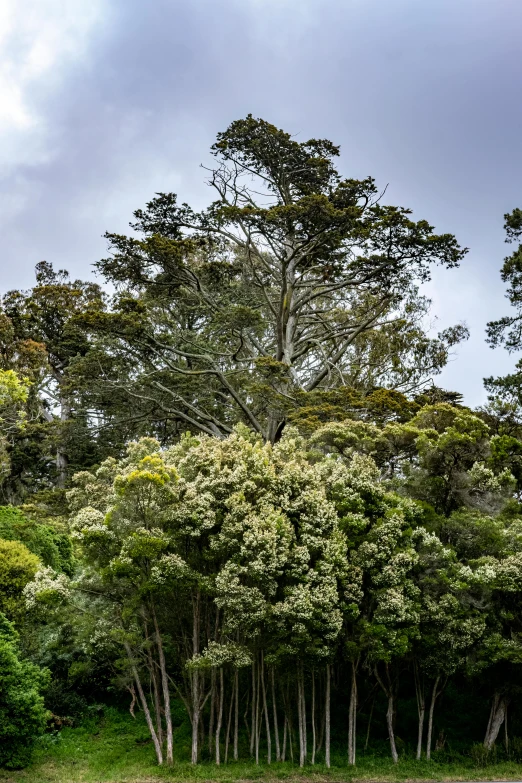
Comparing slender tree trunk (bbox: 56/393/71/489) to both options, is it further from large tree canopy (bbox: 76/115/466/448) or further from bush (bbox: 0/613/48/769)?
bush (bbox: 0/613/48/769)

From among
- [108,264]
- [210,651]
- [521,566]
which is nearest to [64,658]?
[210,651]

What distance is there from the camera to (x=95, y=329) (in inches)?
1084

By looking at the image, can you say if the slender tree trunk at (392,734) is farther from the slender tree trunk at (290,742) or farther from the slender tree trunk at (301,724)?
the slender tree trunk at (290,742)

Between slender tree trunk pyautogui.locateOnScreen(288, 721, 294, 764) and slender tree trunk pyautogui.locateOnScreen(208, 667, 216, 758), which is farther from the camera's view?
slender tree trunk pyautogui.locateOnScreen(288, 721, 294, 764)

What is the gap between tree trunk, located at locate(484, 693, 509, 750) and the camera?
770 inches

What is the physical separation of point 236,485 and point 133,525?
7.87ft

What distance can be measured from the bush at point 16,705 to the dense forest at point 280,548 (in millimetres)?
48

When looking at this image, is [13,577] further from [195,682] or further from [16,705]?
[195,682]

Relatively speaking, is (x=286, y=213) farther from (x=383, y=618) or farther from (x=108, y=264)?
(x=383, y=618)

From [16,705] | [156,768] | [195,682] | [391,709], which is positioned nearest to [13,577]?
[16,705]

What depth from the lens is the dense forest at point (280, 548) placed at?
16812 mm

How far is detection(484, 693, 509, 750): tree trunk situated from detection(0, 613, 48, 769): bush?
10932mm

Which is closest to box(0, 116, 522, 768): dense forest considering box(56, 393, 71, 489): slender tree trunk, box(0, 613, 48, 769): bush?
box(0, 613, 48, 769): bush

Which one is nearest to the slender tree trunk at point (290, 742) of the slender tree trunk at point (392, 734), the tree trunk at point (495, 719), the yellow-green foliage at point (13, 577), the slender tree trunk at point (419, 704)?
the slender tree trunk at point (392, 734)
